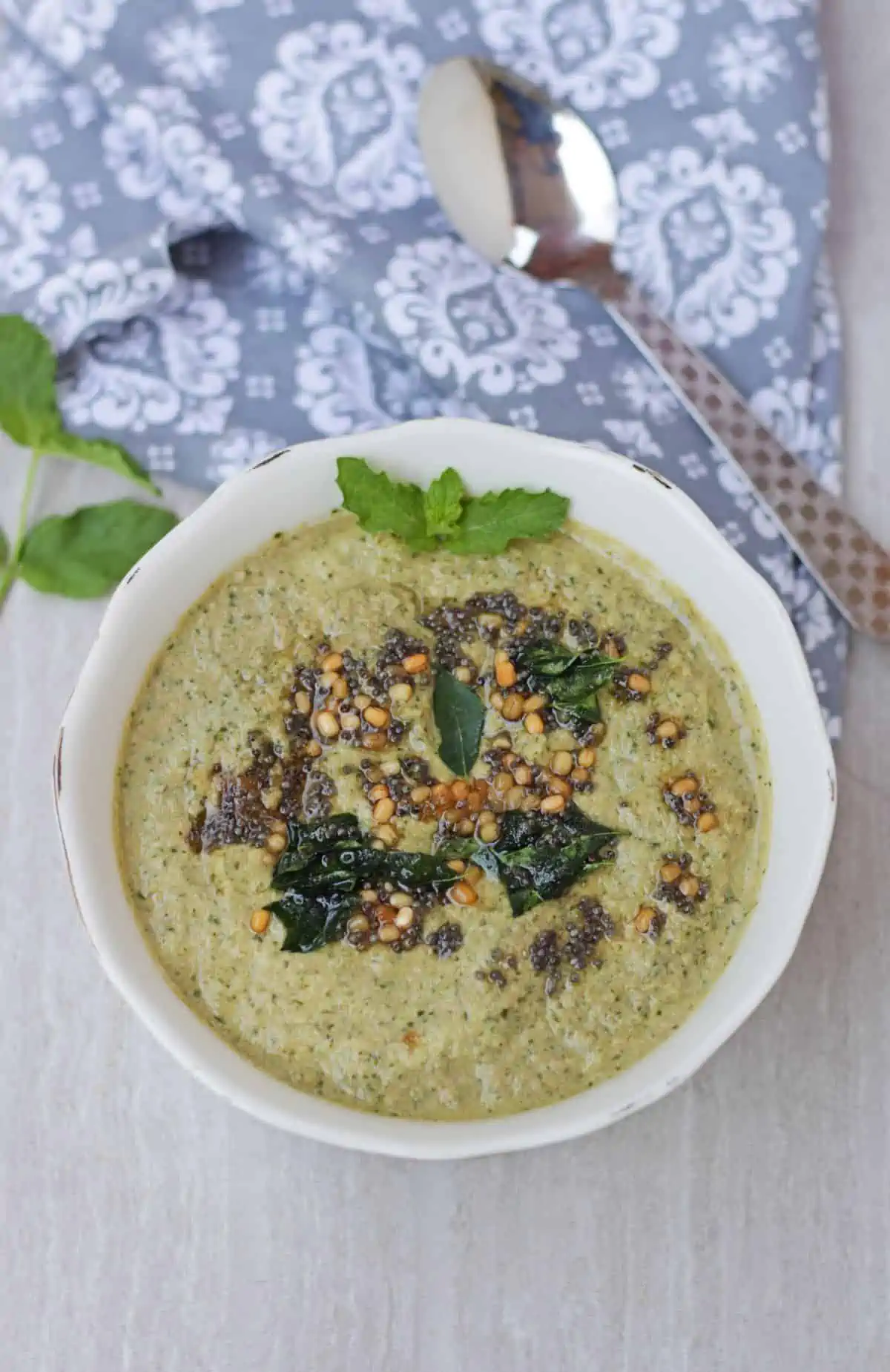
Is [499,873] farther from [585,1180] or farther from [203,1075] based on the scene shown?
[585,1180]

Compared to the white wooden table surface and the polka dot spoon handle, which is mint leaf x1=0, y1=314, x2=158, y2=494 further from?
the polka dot spoon handle

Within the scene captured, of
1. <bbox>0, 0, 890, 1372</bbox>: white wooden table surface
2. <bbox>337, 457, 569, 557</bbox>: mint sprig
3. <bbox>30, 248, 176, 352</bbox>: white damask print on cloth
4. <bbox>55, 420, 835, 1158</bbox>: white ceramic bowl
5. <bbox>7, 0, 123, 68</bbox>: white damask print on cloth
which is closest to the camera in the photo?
<bbox>55, 420, 835, 1158</bbox>: white ceramic bowl

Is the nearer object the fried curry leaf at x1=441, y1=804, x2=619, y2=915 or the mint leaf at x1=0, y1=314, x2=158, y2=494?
the fried curry leaf at x1=441, y1=804, x2=619, y2=915

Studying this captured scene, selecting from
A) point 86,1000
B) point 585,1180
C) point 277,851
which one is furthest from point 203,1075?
point 585,1180

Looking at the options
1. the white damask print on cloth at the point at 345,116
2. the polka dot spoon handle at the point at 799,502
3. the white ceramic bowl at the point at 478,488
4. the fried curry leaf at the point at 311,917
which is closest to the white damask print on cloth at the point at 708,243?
the polka dot spoon handle at the point at 799,502

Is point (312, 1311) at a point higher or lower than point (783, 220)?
lower

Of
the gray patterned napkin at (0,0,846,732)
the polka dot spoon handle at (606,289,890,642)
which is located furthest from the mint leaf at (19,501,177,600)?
the polka dot spoon handle at (606,289,890,642)

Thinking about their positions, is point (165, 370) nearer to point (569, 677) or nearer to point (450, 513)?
point (450, 513)
